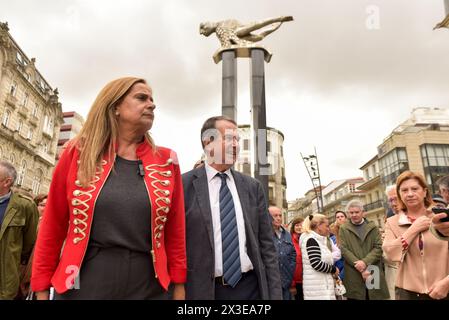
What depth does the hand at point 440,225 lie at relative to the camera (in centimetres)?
194

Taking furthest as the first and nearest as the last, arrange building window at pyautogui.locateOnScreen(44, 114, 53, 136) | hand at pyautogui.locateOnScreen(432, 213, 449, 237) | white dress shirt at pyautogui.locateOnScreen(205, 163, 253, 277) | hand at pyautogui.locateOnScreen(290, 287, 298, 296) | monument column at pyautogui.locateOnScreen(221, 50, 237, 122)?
building window at pyautogui.locateOnScreen(44, 114, 53, 136), monument column at pyautogui.locateOnScreen(221, 50, 237, 122), hand at pyautogui.locateOnScreen(290, 287, 298, 296), white dress shirt at pyautogui.locateOnScreen(205, 163, 253, 277), hand at pyautogui.locateOnScreen(432, 213, 449, 237)

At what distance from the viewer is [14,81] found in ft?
94.0

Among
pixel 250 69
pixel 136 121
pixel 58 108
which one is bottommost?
pixel 136 121

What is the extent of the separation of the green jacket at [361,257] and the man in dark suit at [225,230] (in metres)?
2.99

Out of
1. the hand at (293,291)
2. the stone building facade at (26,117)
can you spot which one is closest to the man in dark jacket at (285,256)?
the hand at (293,291)


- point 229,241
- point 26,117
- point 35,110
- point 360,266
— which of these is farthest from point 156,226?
point 35,110

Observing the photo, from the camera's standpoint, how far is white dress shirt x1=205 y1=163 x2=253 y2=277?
2.04 meters

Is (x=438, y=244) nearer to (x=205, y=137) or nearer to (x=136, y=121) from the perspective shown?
(x=205, y=137)

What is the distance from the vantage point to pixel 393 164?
32156 mm

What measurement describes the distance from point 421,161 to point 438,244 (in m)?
32.1

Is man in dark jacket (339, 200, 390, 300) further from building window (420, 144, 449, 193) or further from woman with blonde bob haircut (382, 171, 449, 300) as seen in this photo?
building window (420, 144, 449, 193)

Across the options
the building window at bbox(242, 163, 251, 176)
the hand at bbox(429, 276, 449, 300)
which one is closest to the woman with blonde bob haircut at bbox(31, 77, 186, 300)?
the hand at bbox(429, 276, 449, 300)
